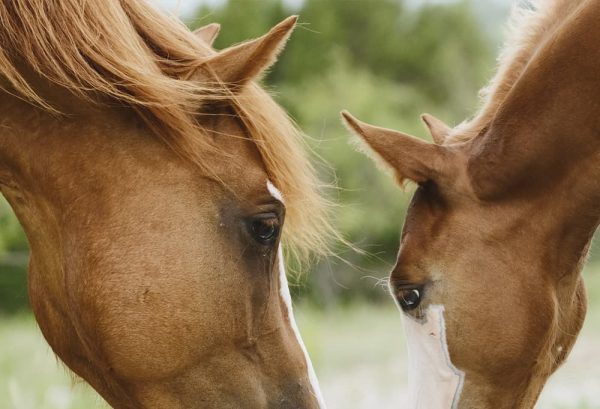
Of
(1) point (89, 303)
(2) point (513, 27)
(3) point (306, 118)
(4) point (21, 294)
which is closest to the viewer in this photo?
(1) point (89, 303)

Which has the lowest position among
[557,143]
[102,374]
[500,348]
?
[500,348]

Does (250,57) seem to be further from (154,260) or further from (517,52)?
(517,52)

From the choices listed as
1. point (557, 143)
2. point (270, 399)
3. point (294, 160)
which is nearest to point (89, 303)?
point (270, 399)

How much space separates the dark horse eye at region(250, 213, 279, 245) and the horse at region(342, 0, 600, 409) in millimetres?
987

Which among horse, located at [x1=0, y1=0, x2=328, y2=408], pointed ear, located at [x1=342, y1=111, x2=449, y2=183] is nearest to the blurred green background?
pointed ear, located at [x1=342, y1=111, x2=449, y2=183]

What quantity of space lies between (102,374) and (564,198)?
2117 millimetres

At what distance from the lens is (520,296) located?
12.2ft

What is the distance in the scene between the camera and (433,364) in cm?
376

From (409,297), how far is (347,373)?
314 inches

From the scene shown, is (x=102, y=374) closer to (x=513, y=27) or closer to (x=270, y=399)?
(x=270, y=399)

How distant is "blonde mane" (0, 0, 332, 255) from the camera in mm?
2646

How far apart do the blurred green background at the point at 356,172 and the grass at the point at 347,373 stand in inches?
1.0

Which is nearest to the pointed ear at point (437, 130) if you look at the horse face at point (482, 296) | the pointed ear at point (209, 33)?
the horse face at point (482, 296)

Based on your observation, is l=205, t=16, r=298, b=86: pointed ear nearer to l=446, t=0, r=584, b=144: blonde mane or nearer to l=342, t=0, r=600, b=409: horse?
l=342, t=0, r=600, b=409: horse
